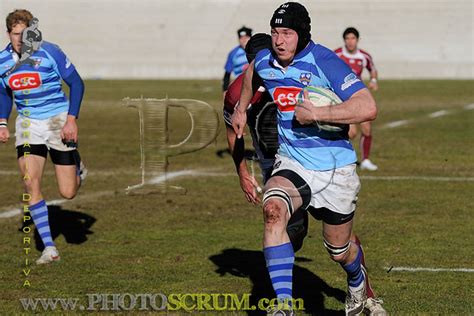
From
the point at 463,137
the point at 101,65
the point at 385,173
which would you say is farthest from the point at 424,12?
the point at 385,173

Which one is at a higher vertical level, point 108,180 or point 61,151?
point 61,151

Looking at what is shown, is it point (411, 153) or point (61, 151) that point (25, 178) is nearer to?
point (61, 151)

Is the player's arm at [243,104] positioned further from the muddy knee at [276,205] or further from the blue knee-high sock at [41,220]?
the blue knee-high sock at [41,220]

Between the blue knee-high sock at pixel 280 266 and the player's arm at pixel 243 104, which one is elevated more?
the player's arm at pixel 243 104

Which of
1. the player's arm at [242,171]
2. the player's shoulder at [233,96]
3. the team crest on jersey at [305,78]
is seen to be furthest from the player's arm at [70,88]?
the team crest on jersey at [305,78]

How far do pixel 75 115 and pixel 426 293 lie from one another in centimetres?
364

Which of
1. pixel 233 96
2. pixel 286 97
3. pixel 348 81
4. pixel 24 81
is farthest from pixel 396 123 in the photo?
pixel 348 81

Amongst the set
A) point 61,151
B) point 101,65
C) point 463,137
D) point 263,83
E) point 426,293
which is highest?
point 263,83

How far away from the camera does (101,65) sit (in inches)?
2288

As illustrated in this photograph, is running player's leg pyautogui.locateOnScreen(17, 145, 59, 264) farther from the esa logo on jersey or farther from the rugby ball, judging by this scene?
the esa logo on jersey

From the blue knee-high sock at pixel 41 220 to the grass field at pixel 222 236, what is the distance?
1.07 ft

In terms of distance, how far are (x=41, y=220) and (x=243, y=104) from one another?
3.53 metres

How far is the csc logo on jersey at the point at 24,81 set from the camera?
912 centimetres

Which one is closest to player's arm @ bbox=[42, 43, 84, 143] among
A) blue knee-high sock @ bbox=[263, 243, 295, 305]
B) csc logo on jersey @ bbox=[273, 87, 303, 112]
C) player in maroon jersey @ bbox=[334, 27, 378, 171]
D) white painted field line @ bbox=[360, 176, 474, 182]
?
csc logo on jersey @ bbox=[273, 87, 303, 112]
